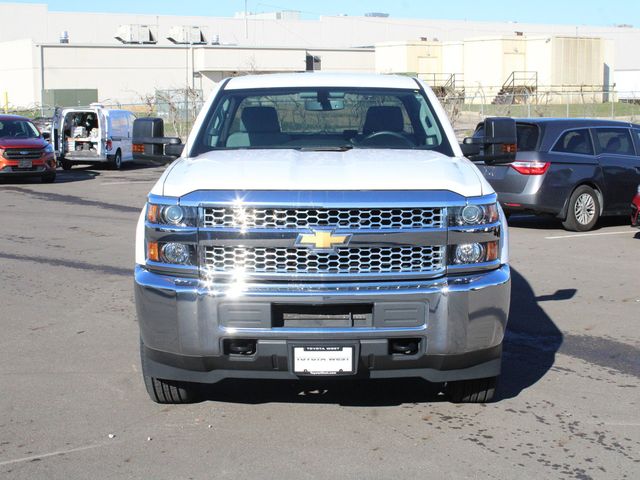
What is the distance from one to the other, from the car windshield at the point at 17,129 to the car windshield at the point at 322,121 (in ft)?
62.6

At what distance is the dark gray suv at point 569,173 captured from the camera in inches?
577

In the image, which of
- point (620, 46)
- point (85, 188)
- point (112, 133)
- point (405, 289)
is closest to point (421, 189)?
point (405, 289)

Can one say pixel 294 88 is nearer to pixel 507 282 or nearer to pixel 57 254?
pixel 507 282

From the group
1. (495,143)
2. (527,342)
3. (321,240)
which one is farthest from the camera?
(527,342)

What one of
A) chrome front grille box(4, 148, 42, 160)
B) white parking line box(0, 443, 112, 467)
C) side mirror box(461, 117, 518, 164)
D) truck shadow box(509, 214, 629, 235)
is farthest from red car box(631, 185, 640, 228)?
chrome front grille box(4, 148, 42, 160)

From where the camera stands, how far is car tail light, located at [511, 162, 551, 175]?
14586 millimetres

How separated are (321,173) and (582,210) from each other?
10234 millimetres

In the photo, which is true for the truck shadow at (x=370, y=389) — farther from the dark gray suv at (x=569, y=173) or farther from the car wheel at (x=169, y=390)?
the dark gray suv at (x=569, y=173)

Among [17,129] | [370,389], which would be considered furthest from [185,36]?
[370,389]

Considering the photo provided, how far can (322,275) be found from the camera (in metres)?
5.31

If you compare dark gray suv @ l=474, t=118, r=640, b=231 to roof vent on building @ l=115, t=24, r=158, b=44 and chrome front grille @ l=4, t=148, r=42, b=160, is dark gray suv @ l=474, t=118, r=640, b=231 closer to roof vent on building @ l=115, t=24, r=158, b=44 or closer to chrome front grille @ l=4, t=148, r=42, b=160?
chrome front grille @ l=4, t=148, r=42, b=160

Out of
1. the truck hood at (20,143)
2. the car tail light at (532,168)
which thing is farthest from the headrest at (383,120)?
the truck hood at (20,143)

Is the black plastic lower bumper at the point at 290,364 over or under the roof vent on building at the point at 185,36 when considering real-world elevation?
under

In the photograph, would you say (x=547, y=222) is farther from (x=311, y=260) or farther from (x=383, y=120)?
(x=311, y=260)
